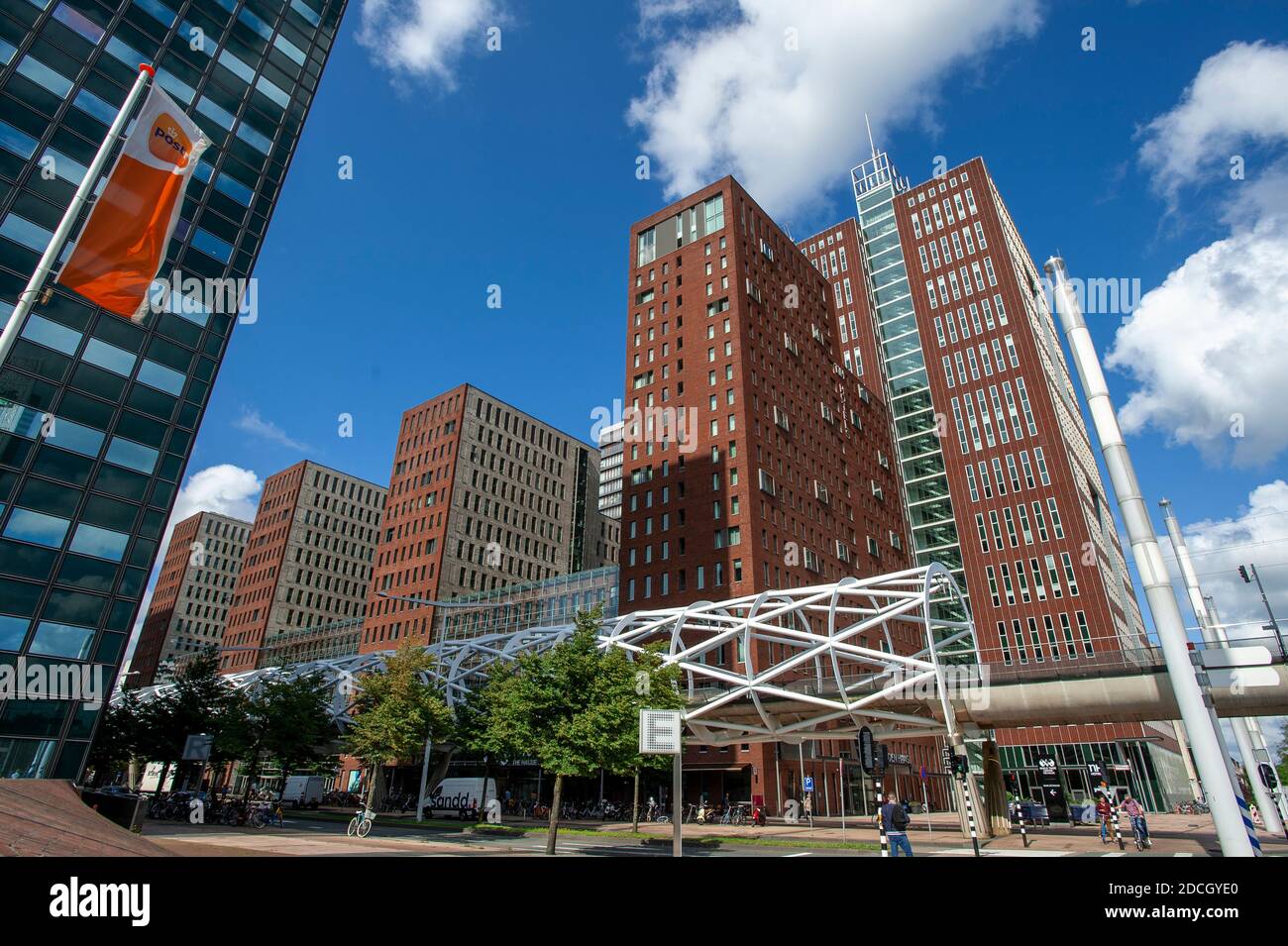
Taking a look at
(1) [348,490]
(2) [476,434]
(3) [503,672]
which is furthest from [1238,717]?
(1) [348,490]

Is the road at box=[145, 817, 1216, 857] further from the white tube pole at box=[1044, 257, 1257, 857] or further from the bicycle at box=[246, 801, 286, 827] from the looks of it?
the white tube pole at box=[1044, 257, 1257, 857]

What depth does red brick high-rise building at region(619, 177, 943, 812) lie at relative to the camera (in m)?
59.1

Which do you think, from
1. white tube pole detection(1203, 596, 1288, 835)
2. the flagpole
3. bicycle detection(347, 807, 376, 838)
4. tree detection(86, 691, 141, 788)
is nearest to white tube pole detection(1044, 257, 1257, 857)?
white tube pole detection(1203, 596, 1288, 835)

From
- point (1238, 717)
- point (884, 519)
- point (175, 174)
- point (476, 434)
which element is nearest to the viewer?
point (175, 174)

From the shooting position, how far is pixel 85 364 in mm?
39344

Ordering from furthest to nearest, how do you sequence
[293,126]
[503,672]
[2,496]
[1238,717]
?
1. [293,126]
2. [503,672]
3. [2,496]
4. [1238,717]

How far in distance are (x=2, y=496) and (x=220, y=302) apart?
16.9m

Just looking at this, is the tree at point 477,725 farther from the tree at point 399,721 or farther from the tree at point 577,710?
the tree at point 577,710

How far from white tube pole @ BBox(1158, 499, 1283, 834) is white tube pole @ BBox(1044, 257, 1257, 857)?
9.58 metres

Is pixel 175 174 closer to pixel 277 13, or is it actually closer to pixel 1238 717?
pixel 1238 717

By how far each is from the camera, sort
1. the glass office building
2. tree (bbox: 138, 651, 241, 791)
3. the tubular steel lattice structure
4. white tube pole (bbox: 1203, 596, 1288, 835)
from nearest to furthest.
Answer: white tube pole (bbox: 1203, 596, 1288, 835), the glass office building, the tubular steel lattice structure, tree (bbox: 138, 651, 241, 791)

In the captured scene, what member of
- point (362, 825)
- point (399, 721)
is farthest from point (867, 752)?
point (399, 721)

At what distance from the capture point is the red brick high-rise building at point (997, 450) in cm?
7606
